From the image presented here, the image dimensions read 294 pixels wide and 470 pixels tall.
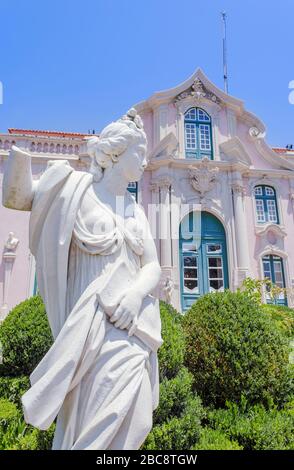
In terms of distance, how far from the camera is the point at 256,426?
3832mm

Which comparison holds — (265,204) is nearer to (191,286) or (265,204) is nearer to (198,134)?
(198,134)

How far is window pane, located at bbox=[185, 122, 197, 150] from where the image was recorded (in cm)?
1412

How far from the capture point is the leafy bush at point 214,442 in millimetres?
3516

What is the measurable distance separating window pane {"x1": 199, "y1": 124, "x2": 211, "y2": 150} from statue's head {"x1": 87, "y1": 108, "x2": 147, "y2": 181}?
1224 centimetres

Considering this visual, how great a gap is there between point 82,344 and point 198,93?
1451cm

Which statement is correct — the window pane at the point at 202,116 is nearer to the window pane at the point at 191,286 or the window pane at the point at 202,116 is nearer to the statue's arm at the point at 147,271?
the window pane at the point at 191,286

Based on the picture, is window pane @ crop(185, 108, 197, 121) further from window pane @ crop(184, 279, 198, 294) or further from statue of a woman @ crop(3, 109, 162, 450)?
statue of a woman @ crop(3, 109, 162, 450)

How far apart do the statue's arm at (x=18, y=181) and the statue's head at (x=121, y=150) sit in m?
0.48

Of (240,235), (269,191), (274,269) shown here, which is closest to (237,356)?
(240,235)

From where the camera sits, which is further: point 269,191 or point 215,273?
point 269,191

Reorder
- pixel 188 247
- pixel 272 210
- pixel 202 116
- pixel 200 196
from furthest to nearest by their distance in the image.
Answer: pixel 202 116, pixel 272 210, pixel 200 196, pixel 188 247

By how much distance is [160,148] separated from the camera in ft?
44.2

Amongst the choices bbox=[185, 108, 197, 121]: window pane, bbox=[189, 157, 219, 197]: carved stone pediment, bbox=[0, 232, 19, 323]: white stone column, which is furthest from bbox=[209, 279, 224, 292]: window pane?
bbox=[0, 232, 19, 323]: white stone column

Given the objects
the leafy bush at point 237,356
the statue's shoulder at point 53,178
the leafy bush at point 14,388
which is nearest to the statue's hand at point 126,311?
the statue's shoulder at point 53,178
